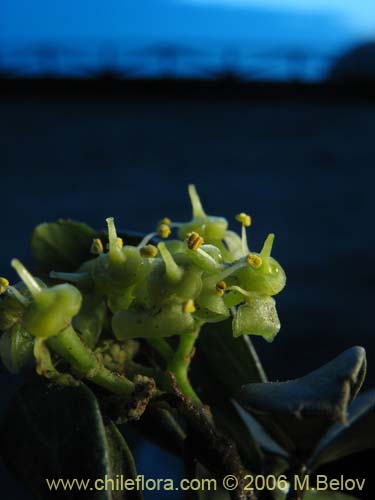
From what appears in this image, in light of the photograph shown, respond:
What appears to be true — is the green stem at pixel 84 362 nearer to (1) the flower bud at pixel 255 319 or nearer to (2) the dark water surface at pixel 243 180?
(1) the flower bud at pixel 255 319

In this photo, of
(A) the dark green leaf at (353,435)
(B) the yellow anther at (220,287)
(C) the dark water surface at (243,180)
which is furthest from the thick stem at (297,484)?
(C) the dark water surface at (243,180)

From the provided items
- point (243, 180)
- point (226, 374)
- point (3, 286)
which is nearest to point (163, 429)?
point (226, 374)

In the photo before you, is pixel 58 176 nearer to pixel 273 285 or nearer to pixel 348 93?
pixel 273 285

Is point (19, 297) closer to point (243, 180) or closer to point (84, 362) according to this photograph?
point (84, 362)

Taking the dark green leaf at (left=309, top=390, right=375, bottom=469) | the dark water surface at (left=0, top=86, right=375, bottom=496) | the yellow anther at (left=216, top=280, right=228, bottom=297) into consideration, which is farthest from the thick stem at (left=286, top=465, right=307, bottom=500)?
the dark water surface at (left=0, top=86, right=375, bottom=496)

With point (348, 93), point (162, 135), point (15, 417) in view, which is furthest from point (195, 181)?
point (348, 93)

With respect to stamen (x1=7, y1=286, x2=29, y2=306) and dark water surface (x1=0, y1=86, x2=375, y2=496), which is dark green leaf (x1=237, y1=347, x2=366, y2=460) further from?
dark water surface (x1=0, y1=86, x2=375, y2=496)
